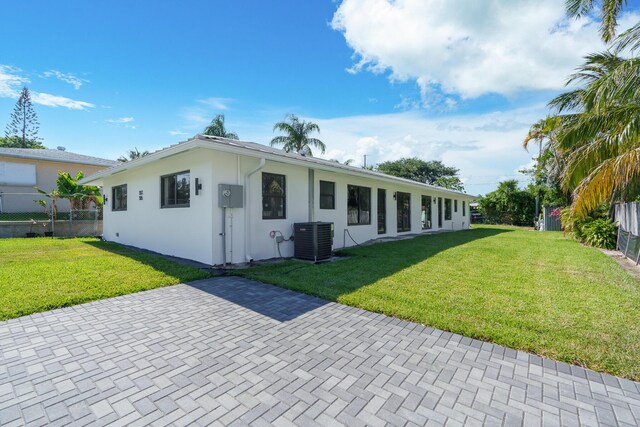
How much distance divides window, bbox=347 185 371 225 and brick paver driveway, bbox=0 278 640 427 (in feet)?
22.7

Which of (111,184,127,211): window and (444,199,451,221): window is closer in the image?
(111,184,127,211): window

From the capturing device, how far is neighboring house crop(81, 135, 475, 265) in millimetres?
6750

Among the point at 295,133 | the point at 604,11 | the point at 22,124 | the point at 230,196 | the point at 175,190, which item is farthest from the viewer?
the point at 22,124

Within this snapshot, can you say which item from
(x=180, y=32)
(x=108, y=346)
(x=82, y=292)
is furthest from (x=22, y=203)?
(x=108, y=346)

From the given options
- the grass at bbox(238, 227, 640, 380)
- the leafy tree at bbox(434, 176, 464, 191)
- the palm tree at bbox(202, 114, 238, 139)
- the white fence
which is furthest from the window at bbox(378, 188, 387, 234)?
the leafy tree at bbox(434, 176, 464, 191)

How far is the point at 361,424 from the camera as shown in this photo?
6.37 ft

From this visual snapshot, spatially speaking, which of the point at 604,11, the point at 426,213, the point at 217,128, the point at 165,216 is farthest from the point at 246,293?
the point at 217,128

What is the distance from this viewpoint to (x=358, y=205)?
11.0 m

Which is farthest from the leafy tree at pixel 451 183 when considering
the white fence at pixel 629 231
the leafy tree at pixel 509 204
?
the white fence at pixel 629 231

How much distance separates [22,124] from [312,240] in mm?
41489

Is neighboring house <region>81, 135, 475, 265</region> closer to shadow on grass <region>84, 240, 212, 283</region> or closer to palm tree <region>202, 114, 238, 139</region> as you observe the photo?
shadow on grass <region>84, 240, 212, 283</region>

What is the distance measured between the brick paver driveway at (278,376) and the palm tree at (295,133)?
21.8m

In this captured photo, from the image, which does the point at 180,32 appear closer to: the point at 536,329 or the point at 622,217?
the point at 536,329

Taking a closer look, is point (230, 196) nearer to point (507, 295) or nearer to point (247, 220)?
point (247, 220)
